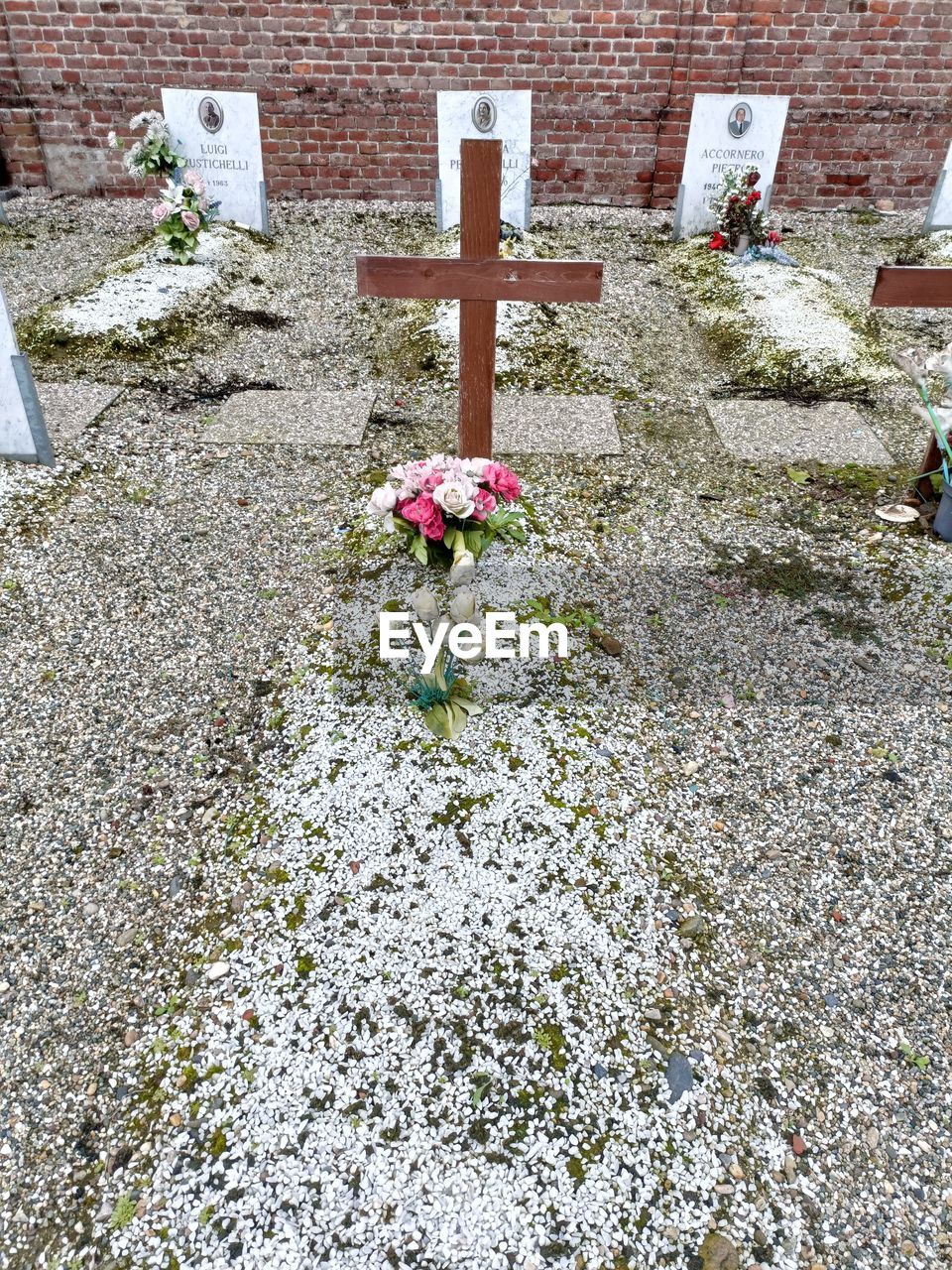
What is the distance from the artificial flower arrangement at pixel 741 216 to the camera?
289 inches

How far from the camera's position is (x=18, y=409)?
4.27 meters

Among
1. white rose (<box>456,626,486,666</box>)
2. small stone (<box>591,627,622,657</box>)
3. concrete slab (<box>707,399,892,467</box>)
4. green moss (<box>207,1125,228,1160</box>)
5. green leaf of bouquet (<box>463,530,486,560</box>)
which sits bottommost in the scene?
green moss (<box>207,1125,228,1160</box>)

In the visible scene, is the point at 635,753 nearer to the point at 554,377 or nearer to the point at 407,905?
the point at 407,905

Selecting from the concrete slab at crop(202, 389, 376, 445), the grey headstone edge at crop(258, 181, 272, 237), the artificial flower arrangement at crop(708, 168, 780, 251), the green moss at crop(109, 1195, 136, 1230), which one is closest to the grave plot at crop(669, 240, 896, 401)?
the artificial flower arrangement at crop(708, 168, 780, 251)

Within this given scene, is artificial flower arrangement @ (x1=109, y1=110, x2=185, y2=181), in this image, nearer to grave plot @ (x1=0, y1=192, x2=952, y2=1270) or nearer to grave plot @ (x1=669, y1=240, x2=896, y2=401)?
grave plot @ (x1=669, y1=240, x2=896, y2=401)

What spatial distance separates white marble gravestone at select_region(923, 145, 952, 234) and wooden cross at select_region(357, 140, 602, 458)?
22.3ft

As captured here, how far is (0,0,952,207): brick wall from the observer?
836cm

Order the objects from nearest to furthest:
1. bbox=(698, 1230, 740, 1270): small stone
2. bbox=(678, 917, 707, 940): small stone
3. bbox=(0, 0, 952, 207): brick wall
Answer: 1. bbox=(698, 1230, 740, 1270): small stone
2. bbox=(678, 917, 707, 940): small stone
3. bbox=(0, 0, 952, 207): brick wall

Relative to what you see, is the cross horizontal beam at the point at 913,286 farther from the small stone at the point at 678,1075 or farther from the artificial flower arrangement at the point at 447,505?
the small stone at the point at 678,1075

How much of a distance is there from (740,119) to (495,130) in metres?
2.15

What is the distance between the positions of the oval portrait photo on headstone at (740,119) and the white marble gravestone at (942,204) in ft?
6.49

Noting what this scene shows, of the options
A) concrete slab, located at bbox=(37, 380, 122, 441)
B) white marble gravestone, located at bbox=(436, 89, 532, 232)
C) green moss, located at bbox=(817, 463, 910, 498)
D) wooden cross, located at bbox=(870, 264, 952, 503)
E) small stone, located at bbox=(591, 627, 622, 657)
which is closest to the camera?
small stone, located at bbox=(591, 627, 622, 657)

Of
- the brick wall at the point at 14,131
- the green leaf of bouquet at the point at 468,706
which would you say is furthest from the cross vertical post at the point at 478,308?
the brick wall at the point at 14,131

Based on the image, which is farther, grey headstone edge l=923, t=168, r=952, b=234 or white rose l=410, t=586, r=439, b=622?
grey headstone edge l=923, t=168, r=952, b=234
